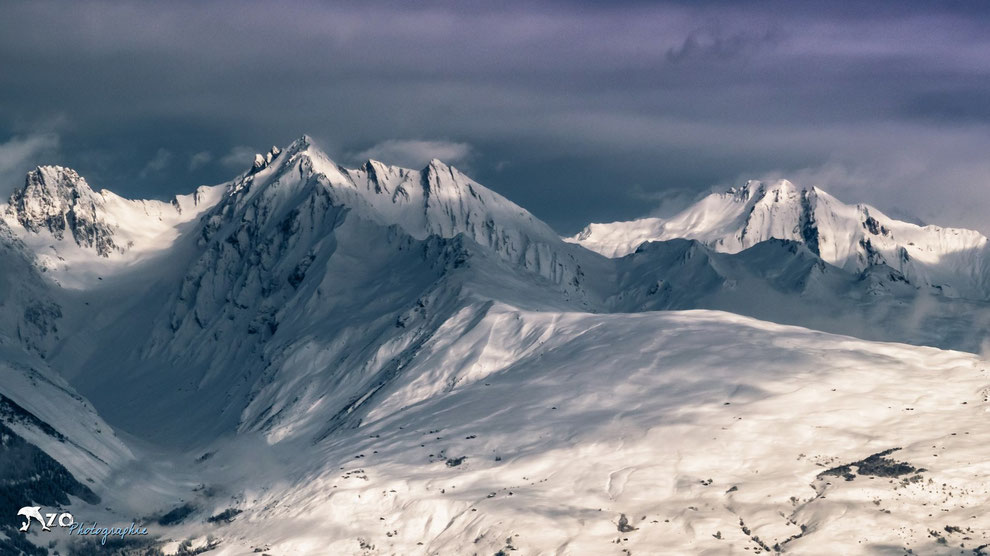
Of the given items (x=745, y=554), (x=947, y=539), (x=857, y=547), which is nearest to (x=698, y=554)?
(x=745, y=554)

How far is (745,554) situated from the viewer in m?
193

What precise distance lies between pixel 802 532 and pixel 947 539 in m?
22.7

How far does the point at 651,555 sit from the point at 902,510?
41383mm

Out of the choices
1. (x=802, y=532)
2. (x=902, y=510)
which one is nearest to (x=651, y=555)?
(x=802, y=532)

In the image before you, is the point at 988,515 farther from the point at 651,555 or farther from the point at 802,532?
the point at 651,555

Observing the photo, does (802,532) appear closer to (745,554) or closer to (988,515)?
(745,554)

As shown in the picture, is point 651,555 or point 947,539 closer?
point 947,539

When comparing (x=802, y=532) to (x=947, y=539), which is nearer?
(x=947, y=539)

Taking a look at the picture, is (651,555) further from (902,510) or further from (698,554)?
(902,510)

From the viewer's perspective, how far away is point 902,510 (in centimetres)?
19975

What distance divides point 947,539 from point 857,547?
1320 centimetres

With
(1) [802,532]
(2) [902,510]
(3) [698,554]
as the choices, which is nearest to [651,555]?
(3) [698,554]

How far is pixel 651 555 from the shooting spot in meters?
199

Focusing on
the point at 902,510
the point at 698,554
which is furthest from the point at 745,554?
the point at 902,510
